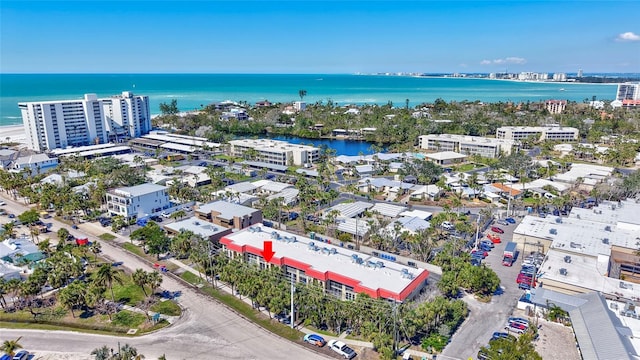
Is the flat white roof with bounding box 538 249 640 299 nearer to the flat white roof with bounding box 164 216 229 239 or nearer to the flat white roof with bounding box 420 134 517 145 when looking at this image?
the flat white roof with bounding box 164 216 229 239

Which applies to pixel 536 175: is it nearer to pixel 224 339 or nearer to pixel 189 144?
pixel 224 339

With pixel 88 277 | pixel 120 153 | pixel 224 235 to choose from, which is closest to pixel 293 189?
pixel 224 235

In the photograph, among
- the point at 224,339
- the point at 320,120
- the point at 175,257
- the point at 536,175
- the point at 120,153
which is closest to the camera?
the point at 224,339

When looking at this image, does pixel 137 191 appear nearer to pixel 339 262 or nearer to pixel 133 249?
pixel 133 249

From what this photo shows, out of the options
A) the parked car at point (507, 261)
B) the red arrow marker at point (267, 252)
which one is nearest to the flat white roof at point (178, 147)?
the red arrow marker at point (267, 252)

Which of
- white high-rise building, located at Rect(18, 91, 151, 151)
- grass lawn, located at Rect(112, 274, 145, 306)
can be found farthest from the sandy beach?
grass lawn, located at Rect(112, 274, 145, 306)
